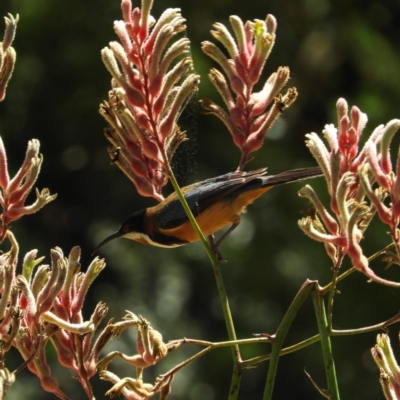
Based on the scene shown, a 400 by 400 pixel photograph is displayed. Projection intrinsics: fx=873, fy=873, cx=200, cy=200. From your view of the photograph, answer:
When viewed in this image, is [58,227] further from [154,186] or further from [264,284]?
[154,186]

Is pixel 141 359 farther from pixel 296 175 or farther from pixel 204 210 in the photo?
pixel 204 210

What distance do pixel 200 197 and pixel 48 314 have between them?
1155mm

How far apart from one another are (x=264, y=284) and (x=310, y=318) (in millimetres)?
406

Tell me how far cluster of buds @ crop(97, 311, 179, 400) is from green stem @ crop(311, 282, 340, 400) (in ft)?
0.75

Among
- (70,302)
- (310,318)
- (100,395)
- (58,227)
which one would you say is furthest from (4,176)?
(58,227)

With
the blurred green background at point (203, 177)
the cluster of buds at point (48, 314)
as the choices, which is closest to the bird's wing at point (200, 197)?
the cluster of buds at point (48, 314)

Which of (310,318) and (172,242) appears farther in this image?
(310,318)

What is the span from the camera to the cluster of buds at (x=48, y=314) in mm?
1158

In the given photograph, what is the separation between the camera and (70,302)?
1303mm

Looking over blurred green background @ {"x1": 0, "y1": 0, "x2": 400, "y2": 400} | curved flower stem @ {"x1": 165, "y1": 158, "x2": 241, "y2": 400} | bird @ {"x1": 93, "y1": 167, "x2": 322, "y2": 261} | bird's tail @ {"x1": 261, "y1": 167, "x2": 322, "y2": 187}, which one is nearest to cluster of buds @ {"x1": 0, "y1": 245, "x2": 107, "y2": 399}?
curved flower stem @ {"x1": 165, "y1": 158, "x2": 241, "y2": 400}

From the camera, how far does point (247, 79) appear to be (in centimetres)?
149

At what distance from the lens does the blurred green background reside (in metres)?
5.79

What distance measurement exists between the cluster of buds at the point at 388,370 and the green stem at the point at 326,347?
0.21 feet

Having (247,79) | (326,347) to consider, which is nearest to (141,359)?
Result: (326,347)
